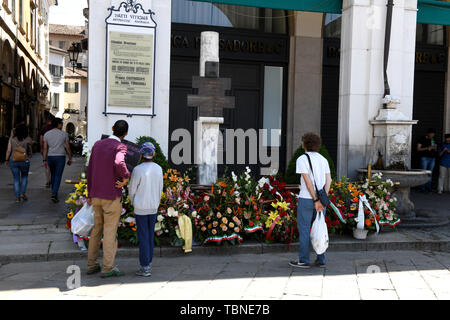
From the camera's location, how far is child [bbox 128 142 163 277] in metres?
5.40

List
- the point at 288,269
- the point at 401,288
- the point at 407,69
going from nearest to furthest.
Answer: the point at 401,288 → the point at 288,269 → the point at 407,69

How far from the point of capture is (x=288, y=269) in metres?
6.07

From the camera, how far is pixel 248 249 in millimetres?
6898

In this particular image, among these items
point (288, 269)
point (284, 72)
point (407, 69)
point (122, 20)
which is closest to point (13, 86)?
point (284, 72)

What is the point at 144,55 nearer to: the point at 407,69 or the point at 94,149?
the point at 94,149

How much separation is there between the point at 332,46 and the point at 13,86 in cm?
1806

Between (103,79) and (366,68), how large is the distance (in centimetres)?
492

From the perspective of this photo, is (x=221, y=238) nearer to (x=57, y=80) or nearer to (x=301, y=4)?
(x=301, y=4)

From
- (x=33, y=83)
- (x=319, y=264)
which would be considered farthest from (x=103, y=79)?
(x=33, y=83)

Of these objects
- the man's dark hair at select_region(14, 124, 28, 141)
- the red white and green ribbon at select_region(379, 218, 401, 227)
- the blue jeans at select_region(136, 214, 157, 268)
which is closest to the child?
the blue jeans at select_region(136, 214, 157, 268)

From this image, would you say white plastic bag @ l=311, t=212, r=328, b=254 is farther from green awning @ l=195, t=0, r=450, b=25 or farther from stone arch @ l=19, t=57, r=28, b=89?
stone arch @ l=19, t=57, r=28, b=89

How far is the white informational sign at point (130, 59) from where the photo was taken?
8.12 meters

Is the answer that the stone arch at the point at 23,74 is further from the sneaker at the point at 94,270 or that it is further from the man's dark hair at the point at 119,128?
the sneaker at the point at 94,270

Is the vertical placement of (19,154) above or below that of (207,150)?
below
